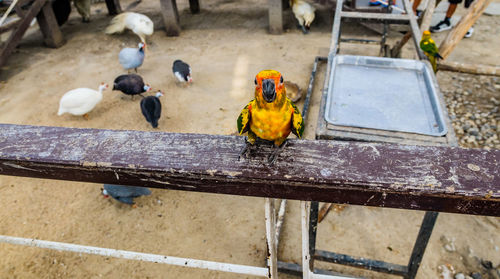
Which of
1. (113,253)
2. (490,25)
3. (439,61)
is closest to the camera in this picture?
(113,253)

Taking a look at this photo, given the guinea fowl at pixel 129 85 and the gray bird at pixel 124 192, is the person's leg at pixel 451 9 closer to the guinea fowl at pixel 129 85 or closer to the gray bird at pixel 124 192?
the guinea fowl at pixel 129 85

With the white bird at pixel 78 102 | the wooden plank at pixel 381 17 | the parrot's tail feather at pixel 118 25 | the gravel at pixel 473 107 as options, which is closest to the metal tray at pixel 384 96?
the wooden plank at pixel 381 17

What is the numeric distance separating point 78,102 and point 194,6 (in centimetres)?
528

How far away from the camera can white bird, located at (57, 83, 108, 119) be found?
487cm

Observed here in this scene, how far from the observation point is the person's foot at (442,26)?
278 inches

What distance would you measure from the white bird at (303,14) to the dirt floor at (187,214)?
1030 millimetres

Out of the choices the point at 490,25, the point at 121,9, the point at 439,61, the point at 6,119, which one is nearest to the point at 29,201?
the point at 6,119

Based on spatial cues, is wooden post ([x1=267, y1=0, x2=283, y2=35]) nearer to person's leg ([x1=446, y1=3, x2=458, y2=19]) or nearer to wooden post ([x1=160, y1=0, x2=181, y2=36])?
wooden post ([x1=160, y1=0, x2=181, y2=36])

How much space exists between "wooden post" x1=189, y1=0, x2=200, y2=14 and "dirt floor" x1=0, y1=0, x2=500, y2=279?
307cm

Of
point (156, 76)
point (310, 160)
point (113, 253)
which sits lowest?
point (156, 76)

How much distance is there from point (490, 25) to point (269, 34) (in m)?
4.93

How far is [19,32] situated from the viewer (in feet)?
21.9

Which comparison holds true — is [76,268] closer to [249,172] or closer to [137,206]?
[137,206]

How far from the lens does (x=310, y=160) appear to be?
98cm
